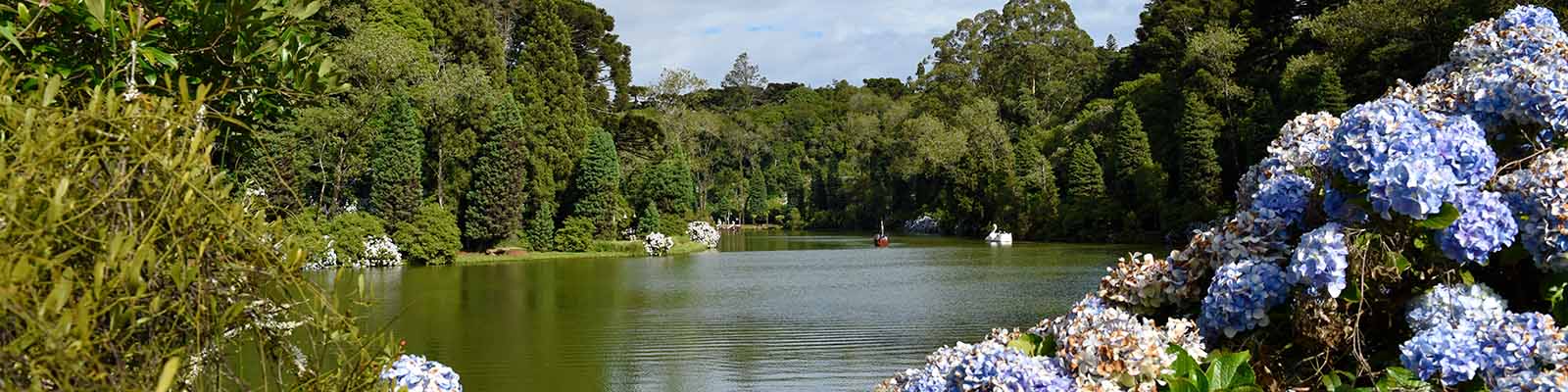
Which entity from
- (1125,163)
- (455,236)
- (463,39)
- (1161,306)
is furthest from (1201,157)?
(1161,306)

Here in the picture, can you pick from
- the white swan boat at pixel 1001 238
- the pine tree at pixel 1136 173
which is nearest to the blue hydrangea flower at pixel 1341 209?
the pine tree at pixel 1136 173

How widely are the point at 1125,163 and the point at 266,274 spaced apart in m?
32.6

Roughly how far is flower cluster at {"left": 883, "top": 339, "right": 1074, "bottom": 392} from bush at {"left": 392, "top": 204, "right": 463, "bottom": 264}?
2457cm

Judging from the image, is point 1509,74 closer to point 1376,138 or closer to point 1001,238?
point 1376,138

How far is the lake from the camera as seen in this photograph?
983 cm

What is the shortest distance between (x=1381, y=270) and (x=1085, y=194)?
33424 millimetres

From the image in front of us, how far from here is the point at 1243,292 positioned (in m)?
1.92

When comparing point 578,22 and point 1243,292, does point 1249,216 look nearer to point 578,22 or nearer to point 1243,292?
point 1243,292

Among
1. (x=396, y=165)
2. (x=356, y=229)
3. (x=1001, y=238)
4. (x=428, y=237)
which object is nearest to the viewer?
(x=356, y=229)

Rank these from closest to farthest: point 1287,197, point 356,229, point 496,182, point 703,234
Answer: point 1287,197
point 356,229
point 496,182
point 703,234

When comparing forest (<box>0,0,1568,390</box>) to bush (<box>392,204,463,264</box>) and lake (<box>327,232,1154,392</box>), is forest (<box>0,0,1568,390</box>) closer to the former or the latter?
bush (<box>392,204,463,264</box>)

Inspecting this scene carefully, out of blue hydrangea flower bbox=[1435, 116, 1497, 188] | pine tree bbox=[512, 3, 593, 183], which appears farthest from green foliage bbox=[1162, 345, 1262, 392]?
pine tree bbox=[512, 3, 593, 183]

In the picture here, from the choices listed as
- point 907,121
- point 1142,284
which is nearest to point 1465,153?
point 1142,284

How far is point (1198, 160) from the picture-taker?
29.1 m
